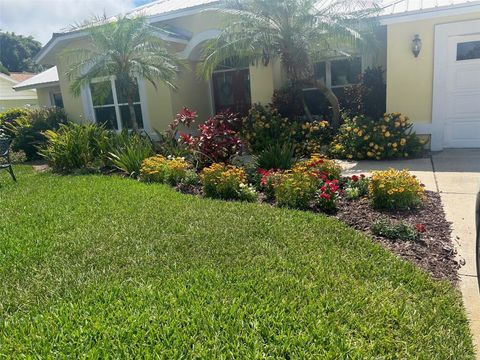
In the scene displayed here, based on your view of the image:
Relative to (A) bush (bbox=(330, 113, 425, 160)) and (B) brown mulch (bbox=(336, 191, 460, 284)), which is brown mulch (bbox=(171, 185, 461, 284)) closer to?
(B) brown mulch (bbox=(336, 191, 460, 284))

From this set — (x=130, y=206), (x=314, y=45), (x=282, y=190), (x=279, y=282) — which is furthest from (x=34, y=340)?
(x=314, y=45)

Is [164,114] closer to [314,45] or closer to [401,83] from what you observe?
[314,45]

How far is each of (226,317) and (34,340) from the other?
1.45m

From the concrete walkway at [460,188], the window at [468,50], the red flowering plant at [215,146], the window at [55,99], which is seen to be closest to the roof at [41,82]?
the window at [55,99]

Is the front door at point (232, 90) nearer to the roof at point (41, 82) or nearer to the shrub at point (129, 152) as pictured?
the shrub at point (129, 152)

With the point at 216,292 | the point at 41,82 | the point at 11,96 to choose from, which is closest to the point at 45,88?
the point at 41,82

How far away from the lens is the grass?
9.30 feet

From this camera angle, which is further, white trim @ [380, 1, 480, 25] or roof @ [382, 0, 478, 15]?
roof @ [382, 0, 478, 15]

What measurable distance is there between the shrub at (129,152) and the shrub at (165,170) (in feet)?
1.92

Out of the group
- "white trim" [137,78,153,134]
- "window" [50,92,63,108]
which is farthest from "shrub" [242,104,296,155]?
"window" [50,92,63,108]

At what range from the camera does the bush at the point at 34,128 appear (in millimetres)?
13492

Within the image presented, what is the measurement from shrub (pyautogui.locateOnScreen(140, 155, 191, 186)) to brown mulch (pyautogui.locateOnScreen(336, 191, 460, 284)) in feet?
11.0

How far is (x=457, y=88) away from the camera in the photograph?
31.7 feet

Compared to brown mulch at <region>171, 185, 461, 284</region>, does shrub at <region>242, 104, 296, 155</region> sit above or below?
above
